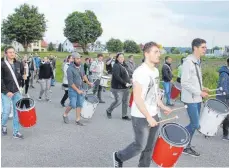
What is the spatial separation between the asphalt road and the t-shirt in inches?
50.1

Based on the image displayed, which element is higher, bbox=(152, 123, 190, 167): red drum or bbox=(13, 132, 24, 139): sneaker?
bbox=(152, 123, 190, 167): red drum

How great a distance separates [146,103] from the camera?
4555mm

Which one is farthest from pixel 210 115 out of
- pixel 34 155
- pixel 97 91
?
pixel 97 91

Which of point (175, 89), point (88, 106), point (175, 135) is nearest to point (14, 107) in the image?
point (88, 106)

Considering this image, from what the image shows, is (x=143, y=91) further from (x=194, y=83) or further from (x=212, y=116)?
(x=212, y=116)

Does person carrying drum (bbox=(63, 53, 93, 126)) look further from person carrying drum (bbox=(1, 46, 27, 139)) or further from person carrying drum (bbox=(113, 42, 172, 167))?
person carrying drum (bbox=(113, 42, 172, 167))

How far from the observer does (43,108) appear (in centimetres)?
1109

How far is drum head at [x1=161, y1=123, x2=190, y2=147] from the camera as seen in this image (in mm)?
4434

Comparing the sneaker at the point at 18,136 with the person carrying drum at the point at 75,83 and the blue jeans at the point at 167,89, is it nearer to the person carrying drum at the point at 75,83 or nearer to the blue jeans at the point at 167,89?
the person carrying drum at the point at 75,83

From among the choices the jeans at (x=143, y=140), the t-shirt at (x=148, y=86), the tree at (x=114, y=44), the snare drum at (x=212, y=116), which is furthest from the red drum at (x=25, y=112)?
the tree at (x=114, y=44)

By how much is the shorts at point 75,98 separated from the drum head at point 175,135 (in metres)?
3.99

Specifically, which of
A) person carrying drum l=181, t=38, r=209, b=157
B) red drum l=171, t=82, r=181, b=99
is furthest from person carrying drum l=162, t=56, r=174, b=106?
person carrying drum l=181, t=38, r=209, b=157

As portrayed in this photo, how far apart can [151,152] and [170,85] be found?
7.56 meters

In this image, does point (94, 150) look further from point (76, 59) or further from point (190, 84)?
point (76, 59)
